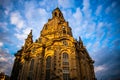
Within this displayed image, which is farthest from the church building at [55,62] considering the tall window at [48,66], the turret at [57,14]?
the turret at [57,14]

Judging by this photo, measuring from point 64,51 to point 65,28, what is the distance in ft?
36.2

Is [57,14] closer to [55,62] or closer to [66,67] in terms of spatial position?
[55,62]

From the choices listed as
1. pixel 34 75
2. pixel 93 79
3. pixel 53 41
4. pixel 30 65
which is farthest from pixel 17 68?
pixel 93 79

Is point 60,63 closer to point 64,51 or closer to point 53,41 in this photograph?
point 64,51

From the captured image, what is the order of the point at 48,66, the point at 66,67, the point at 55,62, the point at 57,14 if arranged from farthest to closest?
the point at 57,14 < the point at 48,66 < the point at 55,62 < the point at 66,67

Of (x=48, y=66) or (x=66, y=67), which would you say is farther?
(x=48, y=66)

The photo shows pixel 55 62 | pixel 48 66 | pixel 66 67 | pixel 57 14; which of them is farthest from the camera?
pixel 57 14

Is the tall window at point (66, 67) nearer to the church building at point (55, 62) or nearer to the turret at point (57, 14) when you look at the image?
the church building at point (55, 62)

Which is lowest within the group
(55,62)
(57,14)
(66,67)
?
(66,67)

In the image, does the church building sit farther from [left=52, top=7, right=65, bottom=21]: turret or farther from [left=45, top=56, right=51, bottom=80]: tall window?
[left=52, top=7, right=65, bottom=21]: turret

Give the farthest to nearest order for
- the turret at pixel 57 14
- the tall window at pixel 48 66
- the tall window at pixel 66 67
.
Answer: the turret at pixel 57 14
the tall window at pixel 48 66
the tall window at pixel 66 67

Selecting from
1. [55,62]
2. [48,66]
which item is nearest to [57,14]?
[55,62]

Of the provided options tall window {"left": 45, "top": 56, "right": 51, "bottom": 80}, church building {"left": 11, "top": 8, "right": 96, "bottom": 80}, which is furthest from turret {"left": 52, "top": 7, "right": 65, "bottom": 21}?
tall window {"left": 45, "top": 56, "right": 51, "bottom": 80}

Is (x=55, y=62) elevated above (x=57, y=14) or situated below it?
below
